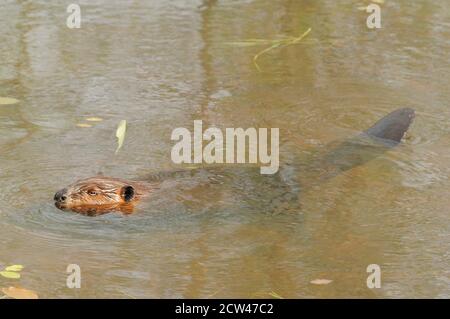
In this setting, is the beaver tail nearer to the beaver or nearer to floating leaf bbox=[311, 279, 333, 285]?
the beaver

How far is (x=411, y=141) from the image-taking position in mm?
8047

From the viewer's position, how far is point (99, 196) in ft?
22.5

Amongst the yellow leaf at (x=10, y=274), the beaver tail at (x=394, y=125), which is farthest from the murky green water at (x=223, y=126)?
the beaver tail at (x=394, y=125)

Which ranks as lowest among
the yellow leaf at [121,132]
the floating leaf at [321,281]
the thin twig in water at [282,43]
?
Answer: the thin twig in water at [282,43]

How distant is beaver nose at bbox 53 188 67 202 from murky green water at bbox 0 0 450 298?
104 mm

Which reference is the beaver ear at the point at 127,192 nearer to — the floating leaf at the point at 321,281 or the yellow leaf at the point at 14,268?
the yellow leaf at the point at 14,268

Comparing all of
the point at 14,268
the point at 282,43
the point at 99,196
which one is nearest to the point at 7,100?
the point at 99,196

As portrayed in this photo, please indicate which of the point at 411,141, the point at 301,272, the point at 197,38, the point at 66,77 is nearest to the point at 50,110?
the point at 66,77

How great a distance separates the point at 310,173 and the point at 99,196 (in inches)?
61.5

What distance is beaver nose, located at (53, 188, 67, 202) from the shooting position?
22.0ft

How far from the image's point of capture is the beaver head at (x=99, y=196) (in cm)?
673

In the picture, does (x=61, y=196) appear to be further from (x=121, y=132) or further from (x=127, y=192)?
(x=121, y=132)

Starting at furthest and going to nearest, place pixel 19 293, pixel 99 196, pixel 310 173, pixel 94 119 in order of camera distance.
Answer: pixel 94 119, pixel 310 173, pixel 99 196, pixel 19 293

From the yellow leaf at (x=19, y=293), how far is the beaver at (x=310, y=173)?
114 centimetres
